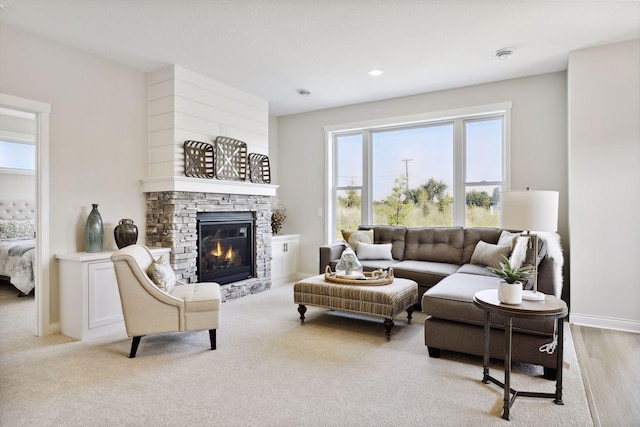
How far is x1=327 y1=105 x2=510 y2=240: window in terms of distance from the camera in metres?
4.81

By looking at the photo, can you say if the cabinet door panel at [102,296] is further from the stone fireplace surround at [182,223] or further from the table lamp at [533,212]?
the table lamp at [533,212]

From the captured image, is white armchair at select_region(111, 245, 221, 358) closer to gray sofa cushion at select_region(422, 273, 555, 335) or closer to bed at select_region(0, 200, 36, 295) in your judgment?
gray sofa cushion at select_region(422, 273, 555, 335)

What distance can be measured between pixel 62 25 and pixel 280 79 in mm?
2161

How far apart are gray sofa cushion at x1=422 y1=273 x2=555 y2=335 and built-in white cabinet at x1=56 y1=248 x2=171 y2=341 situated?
9.25ft

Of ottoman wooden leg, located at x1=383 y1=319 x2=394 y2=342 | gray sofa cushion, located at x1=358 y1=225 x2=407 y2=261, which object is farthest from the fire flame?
ottoman wooden leg, located at x1=383 y1=319 x2=394 y2=342

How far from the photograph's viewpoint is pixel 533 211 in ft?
7.27

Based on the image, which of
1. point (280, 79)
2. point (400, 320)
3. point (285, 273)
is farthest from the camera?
point (285, 273)

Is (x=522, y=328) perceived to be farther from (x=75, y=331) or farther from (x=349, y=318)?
(x=75, y=331)

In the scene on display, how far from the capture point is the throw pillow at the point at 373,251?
471cm

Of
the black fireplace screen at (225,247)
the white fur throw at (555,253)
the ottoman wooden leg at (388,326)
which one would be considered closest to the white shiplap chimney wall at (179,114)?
the black fireplace screen at (225,247)

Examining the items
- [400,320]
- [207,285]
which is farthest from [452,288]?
[207,285]

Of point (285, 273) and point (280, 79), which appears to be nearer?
point (280, 79)

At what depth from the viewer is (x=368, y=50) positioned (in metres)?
3.68

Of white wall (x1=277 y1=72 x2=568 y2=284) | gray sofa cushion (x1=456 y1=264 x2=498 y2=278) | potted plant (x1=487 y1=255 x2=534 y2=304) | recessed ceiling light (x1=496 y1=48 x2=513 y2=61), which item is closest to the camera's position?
potted plant (x1=487 y1=255 x2=534 y2=304)
